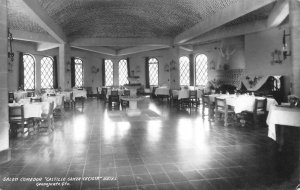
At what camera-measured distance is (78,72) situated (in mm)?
17406

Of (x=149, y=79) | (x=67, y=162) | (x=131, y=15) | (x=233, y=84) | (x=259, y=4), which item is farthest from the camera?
(x=149, y=79)

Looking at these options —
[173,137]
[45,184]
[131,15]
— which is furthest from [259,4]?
[45,184]

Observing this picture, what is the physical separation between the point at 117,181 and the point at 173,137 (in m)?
2.45

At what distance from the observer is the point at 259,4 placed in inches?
272

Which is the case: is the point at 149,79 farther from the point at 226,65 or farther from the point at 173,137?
the point at 173,137

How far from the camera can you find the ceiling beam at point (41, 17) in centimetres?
673

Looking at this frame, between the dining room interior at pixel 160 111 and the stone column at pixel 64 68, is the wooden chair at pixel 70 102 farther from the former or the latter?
the stone column at pixel 64 68

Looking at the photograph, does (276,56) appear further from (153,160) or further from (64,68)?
(64,68)

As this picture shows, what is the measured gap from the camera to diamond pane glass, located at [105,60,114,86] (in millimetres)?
18406

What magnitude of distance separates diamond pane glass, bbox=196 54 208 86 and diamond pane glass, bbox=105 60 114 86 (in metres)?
6.02

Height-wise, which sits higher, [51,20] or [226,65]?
[51,20]

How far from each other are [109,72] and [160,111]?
9.59m

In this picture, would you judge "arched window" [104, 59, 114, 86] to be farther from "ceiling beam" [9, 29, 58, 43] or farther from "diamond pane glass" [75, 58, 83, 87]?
"ceiling beam" [9, 29, 58, 43]

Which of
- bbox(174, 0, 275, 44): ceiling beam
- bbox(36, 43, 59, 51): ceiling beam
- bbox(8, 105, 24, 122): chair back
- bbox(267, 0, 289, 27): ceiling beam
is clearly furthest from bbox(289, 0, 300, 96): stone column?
bbox(36, 43, 59, 51): ceiling beam
